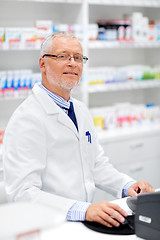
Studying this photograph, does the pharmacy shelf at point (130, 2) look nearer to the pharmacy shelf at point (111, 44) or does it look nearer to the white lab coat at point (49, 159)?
the pharmacy shelf at point (111, 44)

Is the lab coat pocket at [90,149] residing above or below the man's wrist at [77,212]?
above

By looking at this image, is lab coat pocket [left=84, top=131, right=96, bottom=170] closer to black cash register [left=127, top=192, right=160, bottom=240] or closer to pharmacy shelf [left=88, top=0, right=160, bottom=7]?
black cash register [left=127, top=192, right=160, bottom=240]

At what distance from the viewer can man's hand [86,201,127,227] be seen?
5.14ft

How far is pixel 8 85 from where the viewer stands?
3432 millimetres

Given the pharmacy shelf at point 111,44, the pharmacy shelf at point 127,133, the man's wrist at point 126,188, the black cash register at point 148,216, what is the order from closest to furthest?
the black cash register at point 148,216 → the man's wrist at point 126,188 → the pharmacy shelf at point 127,133 → the pharmacy shelf at point 111,44

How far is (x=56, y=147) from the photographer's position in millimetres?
1979

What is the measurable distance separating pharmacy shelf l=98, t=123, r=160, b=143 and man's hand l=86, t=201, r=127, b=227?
2.05 metres

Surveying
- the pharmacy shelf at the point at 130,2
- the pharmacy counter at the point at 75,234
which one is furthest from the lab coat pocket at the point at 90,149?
the pharmacy shelf at the point at 130,2

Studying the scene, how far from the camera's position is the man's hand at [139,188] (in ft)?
6.40

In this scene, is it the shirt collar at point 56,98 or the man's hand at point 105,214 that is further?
the shirt collar at point 56,98

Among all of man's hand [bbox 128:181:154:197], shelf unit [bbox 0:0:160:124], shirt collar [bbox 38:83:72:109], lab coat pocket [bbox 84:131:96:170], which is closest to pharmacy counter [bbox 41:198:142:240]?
man's hand [bbox 128:181:154:197]

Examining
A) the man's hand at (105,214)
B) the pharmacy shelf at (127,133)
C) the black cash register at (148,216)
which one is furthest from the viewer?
the pharmacy shelf at (127,133)

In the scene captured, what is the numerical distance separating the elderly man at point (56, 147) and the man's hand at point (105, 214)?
0.29ft

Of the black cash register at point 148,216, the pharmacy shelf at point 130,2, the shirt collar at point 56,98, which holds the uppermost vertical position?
the pharmacy shelf at point 130,2
